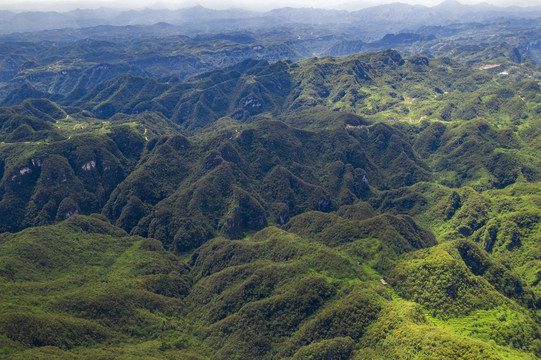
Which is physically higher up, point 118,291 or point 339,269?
point 339,269

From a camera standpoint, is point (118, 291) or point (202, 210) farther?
point (202, 210)

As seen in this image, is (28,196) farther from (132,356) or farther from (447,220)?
(447,220)

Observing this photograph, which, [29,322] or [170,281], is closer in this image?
[29,322]

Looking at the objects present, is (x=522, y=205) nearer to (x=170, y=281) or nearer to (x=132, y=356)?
(x=170, y=281)

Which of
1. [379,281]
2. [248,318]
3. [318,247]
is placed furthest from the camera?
[318,247]

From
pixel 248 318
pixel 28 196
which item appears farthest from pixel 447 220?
pixel 28 196

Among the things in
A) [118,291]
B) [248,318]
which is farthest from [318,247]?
[118,291]

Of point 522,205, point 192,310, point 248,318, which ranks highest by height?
point 522,205

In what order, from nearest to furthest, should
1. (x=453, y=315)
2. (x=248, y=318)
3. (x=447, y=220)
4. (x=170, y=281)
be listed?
(x=453, y=315), (x=248, y=318), (x=170, y=281), (x=447, y=220)

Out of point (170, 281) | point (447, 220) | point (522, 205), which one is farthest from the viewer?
point (447, 220)
